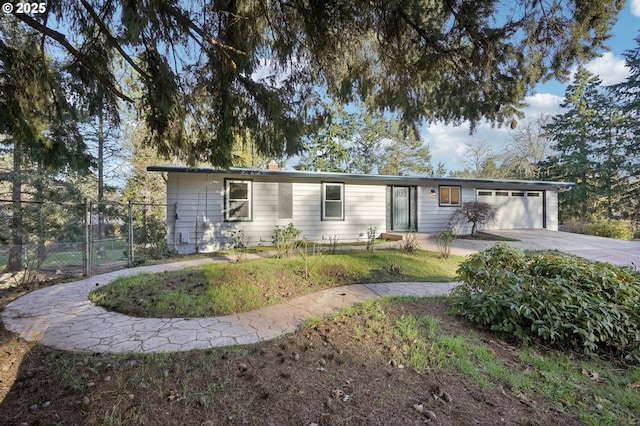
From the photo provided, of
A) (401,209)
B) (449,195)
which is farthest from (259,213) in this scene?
(449,195)

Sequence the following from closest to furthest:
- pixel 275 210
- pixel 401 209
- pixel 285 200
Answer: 1. pixel 275 210
2. pixel 285 200
3. pixel 401 209

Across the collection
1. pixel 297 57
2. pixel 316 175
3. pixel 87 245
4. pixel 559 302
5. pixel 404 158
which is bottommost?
pixel 559 302

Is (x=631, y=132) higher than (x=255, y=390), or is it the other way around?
(x=631, y=132)

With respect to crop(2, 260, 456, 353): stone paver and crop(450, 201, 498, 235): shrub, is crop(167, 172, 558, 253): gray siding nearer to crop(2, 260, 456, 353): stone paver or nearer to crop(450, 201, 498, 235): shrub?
crop(450, 201, 498, 235): shrub

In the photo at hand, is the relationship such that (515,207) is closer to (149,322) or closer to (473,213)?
(473,213)

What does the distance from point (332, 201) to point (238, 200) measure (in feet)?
10.3

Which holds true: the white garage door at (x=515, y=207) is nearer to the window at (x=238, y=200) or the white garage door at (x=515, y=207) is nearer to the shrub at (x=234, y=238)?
the window at (x=238, y=200)

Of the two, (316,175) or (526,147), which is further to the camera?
(526,147)

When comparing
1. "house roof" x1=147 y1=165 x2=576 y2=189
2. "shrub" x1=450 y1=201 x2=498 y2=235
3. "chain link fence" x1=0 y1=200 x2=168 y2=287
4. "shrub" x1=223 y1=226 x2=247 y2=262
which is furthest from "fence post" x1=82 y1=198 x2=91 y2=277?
"shrub" x1=450 y1=201 x2=498 y2=235

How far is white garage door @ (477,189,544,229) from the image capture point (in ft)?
41.4

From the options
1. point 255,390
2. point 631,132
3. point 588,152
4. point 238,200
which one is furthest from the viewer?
point 588,152

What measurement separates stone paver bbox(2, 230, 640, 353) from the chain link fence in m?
0.87

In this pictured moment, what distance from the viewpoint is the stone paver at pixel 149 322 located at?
270 cm

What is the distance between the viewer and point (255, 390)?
1.91 metres
